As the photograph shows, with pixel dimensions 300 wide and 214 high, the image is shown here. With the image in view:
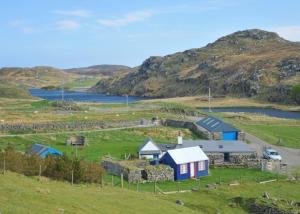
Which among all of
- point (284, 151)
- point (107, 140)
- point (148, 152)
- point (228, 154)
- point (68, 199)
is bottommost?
point (284, 151)

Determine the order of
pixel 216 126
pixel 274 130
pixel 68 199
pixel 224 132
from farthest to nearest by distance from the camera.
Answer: pixel 274 130, pixel 216 126, pixel 224 132, pixel 68 199

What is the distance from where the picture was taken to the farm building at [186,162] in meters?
46.3

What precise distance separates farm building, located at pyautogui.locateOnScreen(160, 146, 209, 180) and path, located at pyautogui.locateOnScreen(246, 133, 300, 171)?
33.3 feet

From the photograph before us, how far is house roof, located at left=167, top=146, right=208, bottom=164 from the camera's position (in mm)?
46844

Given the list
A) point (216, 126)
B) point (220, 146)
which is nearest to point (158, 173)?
point (220, 146)

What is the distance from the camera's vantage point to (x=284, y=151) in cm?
6191

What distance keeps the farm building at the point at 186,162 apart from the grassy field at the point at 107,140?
7.79 meters

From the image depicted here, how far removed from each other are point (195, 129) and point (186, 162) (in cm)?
2627

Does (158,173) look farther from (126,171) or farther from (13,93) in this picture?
(13,93)

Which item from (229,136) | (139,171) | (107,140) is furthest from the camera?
(229,136)

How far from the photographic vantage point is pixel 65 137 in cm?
6562

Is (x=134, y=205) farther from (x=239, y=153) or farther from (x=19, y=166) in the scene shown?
(x=239, y=153)

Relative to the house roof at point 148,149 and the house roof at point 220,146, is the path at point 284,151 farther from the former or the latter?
the house roof at point 148,149

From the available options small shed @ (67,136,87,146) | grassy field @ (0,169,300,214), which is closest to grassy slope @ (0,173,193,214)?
grassy field @ (0,169,300,214)
